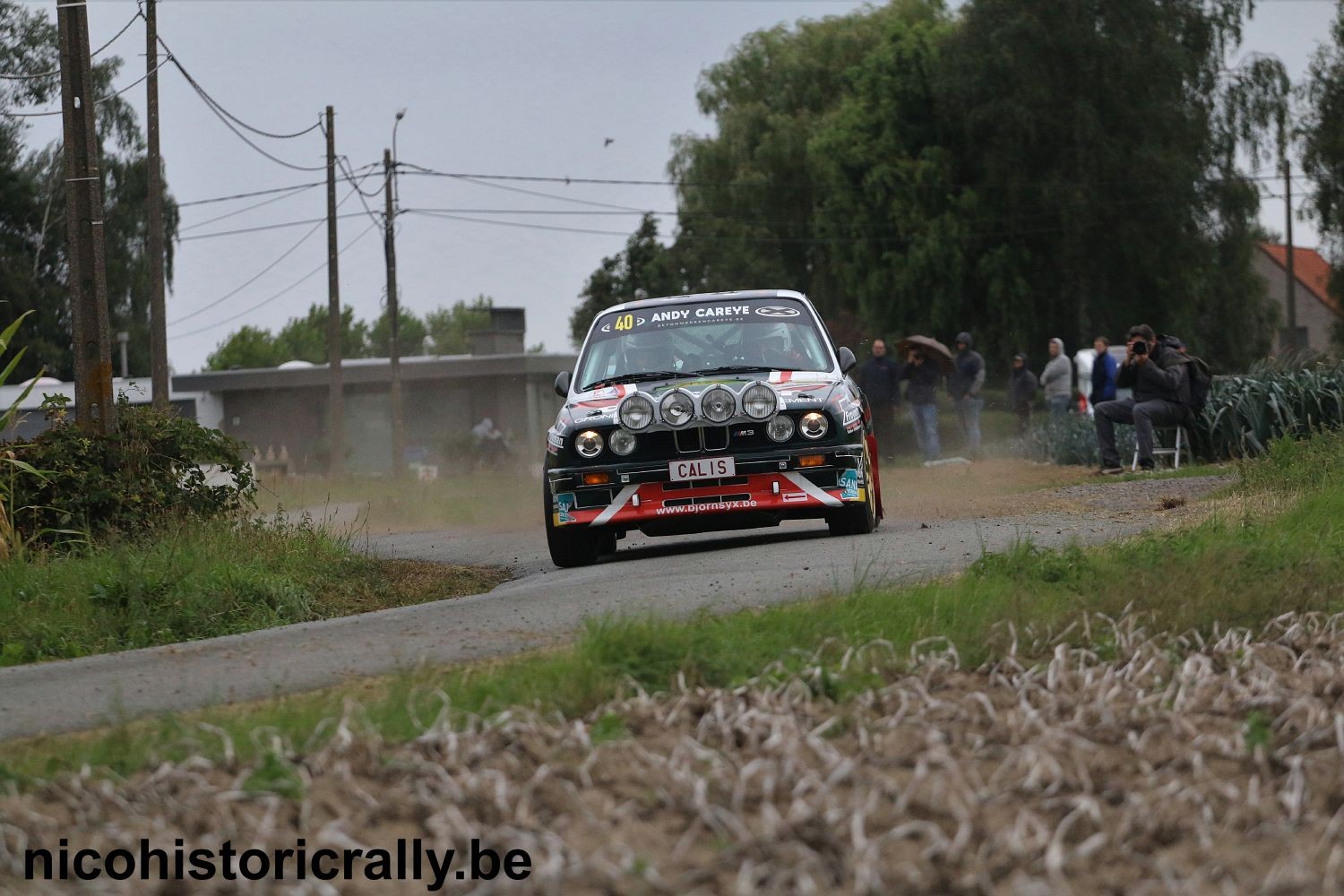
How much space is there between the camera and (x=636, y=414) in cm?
1147

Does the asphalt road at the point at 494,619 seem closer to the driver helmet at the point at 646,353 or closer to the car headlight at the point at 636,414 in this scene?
the car headlight at the point at 636,414

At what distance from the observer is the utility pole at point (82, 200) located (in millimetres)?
14258

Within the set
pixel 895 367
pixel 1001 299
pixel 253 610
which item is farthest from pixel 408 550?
pixel 1001 299

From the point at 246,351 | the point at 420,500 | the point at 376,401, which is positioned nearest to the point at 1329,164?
the point at 376,401

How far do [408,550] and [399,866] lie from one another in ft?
37.8

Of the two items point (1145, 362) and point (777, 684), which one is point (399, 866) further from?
point (1145, 362)

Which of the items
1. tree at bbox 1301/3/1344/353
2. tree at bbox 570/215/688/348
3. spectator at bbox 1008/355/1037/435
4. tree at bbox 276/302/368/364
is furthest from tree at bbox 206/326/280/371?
spectator at bbox 1008/355/1037/435

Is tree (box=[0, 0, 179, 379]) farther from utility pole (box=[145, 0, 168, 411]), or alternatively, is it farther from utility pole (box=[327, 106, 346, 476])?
utility pole (box=[145, 0, 168, 411])

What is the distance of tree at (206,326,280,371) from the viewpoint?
5482 inches

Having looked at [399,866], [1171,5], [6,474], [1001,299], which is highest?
[1171,5]

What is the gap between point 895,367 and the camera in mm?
27484

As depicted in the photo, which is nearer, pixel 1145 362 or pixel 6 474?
pixel 6 474

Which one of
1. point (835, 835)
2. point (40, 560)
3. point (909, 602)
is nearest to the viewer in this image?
point (835, 835)

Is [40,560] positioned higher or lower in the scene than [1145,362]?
lower
